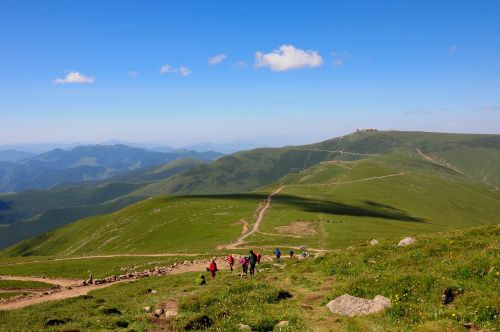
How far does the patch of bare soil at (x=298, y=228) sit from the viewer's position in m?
80.6

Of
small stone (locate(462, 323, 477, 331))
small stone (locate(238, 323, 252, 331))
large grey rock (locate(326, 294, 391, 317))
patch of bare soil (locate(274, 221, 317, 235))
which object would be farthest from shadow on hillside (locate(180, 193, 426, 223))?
small stone (locate(462, 323, 477, 331))

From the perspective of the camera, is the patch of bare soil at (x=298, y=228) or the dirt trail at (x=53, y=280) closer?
the dirt trail at (x=53, y=280)

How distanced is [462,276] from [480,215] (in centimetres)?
18006

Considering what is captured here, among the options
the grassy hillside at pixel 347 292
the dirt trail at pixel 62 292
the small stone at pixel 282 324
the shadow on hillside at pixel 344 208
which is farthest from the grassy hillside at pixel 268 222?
the small stone at pixel 282 324

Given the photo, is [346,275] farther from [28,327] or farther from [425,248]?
[28,327]

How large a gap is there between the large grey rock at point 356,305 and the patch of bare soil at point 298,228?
2295 inches

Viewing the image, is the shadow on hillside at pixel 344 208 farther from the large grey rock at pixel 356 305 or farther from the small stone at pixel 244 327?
the small stone at pixel 244 327

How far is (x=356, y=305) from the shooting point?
20.8 meters

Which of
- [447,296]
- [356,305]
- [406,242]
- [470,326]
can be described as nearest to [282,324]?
[356,305]

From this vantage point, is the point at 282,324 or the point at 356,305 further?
the point at 356,305

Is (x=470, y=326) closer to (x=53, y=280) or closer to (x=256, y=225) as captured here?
(x=53, y=280)

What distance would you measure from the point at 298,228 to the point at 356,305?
64.6m

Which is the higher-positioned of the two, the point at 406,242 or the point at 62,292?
the point at 406,242

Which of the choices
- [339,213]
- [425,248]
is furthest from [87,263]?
[339,213]
